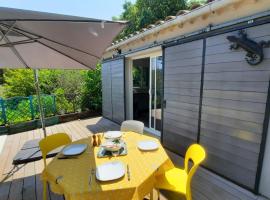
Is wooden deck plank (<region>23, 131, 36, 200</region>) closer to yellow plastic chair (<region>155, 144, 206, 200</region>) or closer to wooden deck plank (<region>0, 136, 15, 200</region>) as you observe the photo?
wooden deck plank (<region>0, 136, 15, 200</region>)

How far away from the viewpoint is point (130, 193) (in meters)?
1.36

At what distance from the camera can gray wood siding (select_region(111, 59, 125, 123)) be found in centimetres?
532

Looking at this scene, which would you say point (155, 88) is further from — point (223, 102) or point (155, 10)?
point (155, 10)

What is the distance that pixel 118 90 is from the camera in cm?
556

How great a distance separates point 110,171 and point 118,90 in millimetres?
4136

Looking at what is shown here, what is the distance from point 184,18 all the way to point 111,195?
8.68 feet

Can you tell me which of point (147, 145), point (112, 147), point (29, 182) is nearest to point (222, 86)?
point (147, 145)

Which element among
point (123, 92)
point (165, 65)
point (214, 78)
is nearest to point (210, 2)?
point (214, 78)

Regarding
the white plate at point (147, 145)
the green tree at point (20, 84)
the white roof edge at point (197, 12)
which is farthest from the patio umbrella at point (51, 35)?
the green tree at point (20, 84)

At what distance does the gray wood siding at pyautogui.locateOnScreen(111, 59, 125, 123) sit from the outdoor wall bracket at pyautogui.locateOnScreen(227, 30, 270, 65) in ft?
11.3

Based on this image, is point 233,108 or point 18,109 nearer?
point 233,108

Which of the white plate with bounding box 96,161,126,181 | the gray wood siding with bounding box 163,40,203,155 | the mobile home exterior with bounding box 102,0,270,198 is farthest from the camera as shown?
the gray wood siding with bounding box 163,40,203,155

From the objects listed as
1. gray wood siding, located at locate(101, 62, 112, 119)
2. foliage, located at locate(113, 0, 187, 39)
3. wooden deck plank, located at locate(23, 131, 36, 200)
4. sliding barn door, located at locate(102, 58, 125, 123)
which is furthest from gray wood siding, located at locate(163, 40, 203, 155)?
foliage, located at locate(113, 0, 187, 39)

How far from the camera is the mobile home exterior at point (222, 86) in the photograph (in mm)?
2117
